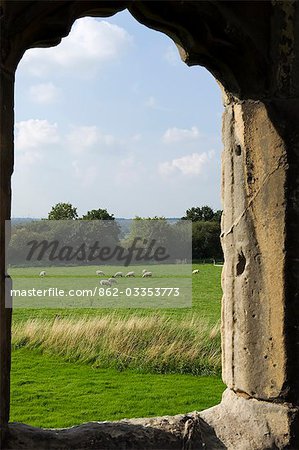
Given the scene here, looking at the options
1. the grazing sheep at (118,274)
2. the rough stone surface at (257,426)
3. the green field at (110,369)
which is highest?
the grazing sheep at (118,274)

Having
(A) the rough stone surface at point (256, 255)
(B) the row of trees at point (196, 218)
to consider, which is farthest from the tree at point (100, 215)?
(A) the rough stone surface at point (256, 255)

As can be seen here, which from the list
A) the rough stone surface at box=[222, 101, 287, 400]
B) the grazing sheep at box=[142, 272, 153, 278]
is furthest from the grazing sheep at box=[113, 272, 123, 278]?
the rough stone surface at box=[222, 101, 287, 400]

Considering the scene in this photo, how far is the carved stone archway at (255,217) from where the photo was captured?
2475 millimetres

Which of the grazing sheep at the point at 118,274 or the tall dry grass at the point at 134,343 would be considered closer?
the tall dry grass at the point at 134,343

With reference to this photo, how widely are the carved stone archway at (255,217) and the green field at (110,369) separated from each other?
363cm

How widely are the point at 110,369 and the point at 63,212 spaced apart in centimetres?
883

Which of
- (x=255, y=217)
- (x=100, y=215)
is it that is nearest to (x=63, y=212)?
(x=100, y=215)

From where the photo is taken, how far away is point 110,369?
804 cm

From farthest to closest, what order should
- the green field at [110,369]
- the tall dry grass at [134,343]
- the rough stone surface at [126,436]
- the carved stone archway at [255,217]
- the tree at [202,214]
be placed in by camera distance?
the tree at [202,214]
the tall dry grass at [134,343]
the green field at [110,369]
the carved stone archway at [255,217]
the rough stone surface at [126,436]

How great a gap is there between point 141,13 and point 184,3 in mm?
179

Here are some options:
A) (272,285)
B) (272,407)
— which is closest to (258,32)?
(272,285)

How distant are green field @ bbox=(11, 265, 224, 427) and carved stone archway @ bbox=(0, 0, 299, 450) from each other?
3633 millimetres

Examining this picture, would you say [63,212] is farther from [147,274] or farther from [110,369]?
[110,369]

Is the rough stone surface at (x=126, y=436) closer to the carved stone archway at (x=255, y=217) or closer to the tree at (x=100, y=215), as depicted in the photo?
the carved stone archway at (x=255, y=217)
